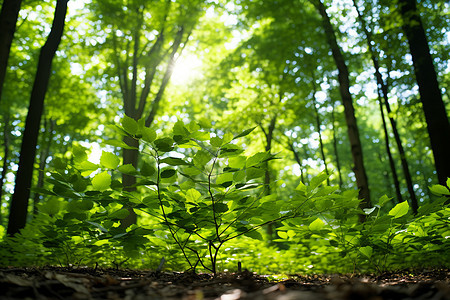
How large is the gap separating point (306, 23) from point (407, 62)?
9.94 feet

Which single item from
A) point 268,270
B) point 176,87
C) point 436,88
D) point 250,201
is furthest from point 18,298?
point 176,87

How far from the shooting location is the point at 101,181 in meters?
1.66

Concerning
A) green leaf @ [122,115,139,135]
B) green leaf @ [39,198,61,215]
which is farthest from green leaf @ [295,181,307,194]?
green leaf @ [39,198,61,215]

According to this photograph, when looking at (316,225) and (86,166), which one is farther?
(316,225)

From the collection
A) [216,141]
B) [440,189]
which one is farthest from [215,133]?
[440,189]

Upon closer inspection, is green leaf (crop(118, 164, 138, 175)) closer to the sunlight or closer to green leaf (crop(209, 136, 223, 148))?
green leaf (crop(209, 136, 223, 148))

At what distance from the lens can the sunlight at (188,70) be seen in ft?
33.9

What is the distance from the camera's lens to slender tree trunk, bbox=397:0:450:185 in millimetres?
4324

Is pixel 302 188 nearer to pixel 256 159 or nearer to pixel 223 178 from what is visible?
pixel 256 159

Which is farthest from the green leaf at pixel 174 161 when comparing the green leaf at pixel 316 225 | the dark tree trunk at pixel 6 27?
the dark tree trunk at pixel 6 27

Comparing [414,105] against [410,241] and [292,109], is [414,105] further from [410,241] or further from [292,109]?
[410,241]

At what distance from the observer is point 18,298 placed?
3.22 ft

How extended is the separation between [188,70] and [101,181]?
9622 mm

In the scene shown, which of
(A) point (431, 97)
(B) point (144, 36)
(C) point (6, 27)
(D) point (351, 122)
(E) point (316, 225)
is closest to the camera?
(E) point (316, 225)
